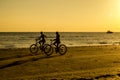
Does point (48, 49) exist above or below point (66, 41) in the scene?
below

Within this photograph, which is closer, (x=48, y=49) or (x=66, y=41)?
(x=48, y=49)

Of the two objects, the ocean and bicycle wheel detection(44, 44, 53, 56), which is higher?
the ocean

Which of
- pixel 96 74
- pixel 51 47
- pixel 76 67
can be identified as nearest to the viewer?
pixel 96 74

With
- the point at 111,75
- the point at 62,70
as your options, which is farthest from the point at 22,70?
the point at 111,75

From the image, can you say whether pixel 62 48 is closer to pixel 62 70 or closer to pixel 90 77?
pixel 62 70

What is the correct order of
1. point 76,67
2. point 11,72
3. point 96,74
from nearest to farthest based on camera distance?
point 96,74, point 11,72, point 76,67

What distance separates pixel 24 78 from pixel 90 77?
10.8 ft

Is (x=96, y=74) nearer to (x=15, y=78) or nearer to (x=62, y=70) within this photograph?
(x=62, y=70)

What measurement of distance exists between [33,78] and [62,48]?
494 inches

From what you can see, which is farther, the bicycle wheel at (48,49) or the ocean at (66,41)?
the ocean at (66,41)

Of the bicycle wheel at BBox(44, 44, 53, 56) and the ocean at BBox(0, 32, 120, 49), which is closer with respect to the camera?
the bicycle wheel at BBox(44, 44, 53, 56)

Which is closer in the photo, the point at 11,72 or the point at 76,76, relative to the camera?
the point at 76,76

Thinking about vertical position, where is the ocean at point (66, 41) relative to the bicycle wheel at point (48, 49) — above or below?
above

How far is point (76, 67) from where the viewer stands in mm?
18344
